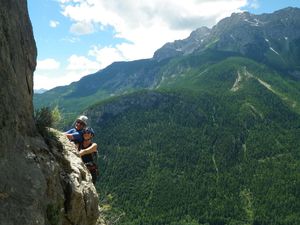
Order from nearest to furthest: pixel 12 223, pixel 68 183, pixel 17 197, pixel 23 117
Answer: pixel 12 223
pixel 17 197
pixel 23 117
pixel 68 183

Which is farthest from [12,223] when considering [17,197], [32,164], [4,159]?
[32,164]

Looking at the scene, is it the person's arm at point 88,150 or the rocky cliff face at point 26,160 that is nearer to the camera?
the rocky cliff face at point 26,160

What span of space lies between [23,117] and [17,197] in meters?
3.42

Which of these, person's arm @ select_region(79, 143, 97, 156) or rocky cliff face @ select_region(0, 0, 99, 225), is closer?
rocky cliff face @ select_region(0, 0, 99, 225)

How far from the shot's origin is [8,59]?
13.2m

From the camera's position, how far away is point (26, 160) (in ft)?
41.4

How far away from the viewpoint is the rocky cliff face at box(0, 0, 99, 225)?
37.0ft

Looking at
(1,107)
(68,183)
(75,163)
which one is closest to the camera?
(1,107)

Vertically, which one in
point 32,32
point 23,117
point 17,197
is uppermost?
point 32,32

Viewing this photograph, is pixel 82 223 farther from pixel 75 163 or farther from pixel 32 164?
pixel 32 164

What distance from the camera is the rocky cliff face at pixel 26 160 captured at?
11.3m

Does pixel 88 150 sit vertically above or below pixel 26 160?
below

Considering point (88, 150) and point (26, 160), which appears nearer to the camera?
point (26, 160)

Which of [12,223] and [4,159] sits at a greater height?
[4,159]
